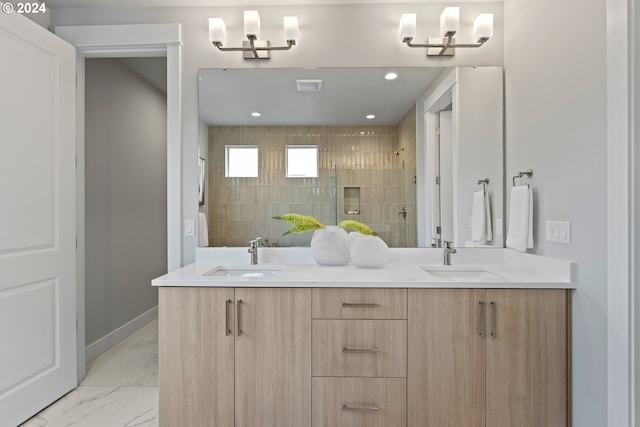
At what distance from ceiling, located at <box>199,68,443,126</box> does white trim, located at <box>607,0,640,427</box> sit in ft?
3.38

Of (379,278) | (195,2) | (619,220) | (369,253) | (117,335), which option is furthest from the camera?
(117,335)

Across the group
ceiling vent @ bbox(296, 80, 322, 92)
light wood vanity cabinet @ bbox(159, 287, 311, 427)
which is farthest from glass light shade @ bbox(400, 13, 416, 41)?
light wood vanity cabinet @ bbox(159, 287, 311, 427)

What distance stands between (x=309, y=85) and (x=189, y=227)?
1.16 meters

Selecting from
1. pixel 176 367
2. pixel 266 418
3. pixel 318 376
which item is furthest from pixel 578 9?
pixel 176 367

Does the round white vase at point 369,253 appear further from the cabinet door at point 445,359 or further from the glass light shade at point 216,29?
the glass light shade at point 216,29

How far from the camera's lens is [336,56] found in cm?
235

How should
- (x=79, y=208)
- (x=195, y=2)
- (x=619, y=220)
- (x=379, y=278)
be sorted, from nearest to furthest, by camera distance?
(x=619, y=220) → (x=379, y=278) → (x=195, y=2) → (x=79, y=208)

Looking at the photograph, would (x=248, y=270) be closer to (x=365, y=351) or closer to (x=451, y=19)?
(x=365, y=351)

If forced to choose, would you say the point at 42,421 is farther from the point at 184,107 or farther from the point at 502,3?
the point at 502,3

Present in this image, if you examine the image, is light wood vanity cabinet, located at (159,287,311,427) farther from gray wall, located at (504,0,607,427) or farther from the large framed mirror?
gray wall, located at (504,0,607,427)

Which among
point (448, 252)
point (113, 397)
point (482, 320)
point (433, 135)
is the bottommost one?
point (113, 397)

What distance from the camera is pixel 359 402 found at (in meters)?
1.69

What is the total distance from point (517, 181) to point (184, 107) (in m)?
2.05

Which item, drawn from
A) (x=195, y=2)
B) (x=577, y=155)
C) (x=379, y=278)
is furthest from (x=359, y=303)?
(x=195, y=2)
